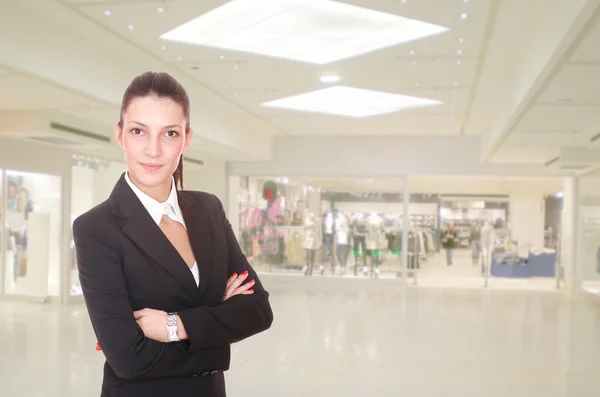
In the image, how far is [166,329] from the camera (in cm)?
160

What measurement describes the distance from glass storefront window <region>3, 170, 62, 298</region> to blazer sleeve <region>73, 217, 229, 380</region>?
11.4 m

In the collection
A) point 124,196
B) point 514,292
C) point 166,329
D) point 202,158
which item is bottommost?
point 514,292

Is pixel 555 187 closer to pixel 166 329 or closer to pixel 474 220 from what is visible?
pixel 474 220

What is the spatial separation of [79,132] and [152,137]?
903 centimetres

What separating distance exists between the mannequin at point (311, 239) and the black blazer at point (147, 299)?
15.6m

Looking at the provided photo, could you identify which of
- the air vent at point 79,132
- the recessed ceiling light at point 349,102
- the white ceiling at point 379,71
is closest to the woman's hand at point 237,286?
the white ceiling at point 379,71

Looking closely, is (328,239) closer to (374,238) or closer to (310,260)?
(310,260)

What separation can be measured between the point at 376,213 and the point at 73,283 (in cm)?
833

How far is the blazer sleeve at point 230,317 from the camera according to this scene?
1618 mm

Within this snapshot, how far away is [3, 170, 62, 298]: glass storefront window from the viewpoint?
1203 centimetres

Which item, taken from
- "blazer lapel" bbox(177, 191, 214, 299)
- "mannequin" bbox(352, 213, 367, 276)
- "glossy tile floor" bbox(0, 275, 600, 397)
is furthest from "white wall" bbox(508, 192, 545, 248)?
"blazer lapel" bbox(177, 191, 214, 299)

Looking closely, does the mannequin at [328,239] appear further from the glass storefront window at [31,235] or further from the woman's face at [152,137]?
the woman's face at [152,137]

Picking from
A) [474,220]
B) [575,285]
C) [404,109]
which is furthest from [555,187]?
[404,109]

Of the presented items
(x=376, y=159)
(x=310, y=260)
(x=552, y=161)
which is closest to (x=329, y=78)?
(x=552, y=161)
